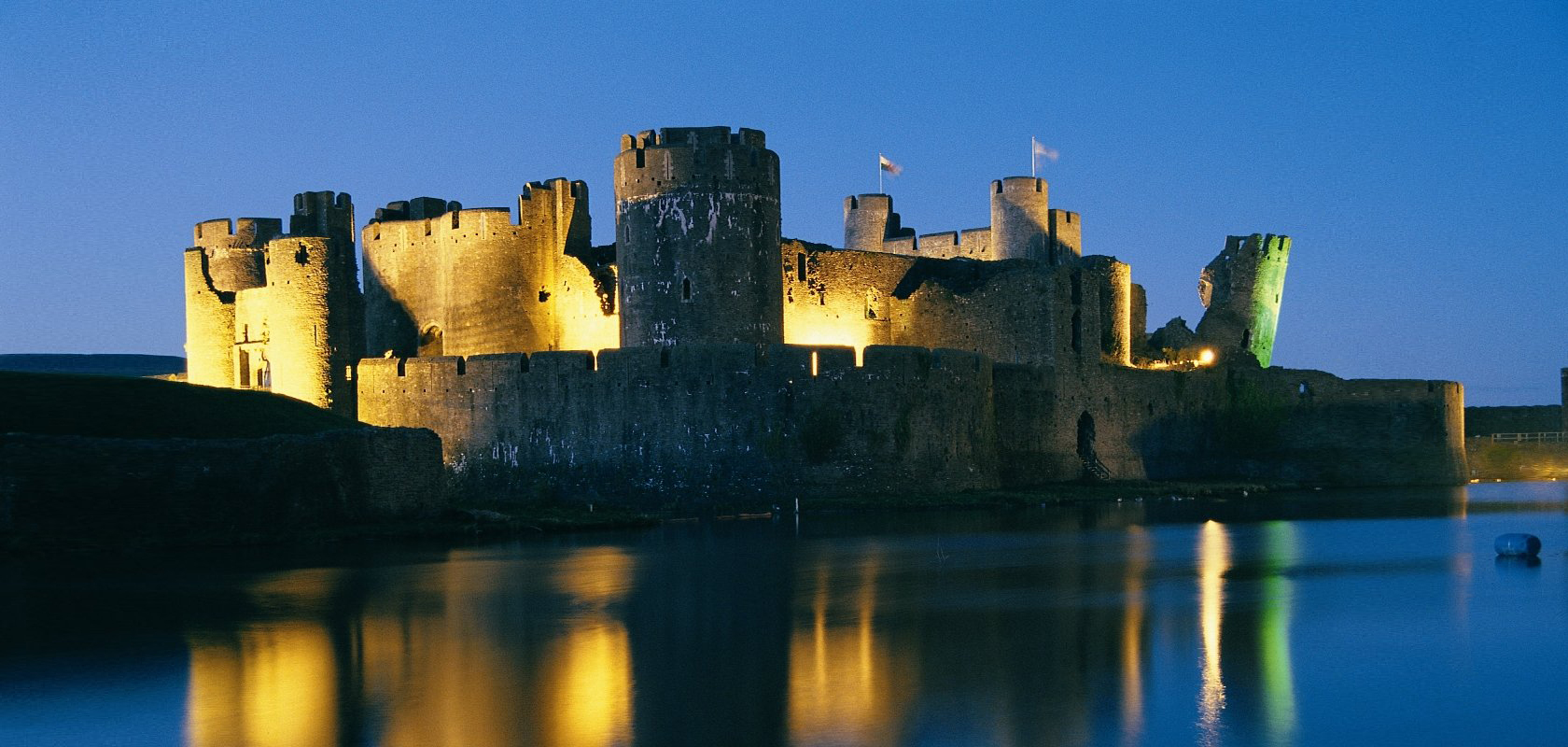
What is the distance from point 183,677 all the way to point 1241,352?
1652 inches

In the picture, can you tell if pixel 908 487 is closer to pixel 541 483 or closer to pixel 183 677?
pixel 541 483

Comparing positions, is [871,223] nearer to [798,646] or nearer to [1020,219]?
[1020,219]

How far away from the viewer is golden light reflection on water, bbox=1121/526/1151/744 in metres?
Result: 11.0

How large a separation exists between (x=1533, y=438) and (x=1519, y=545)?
36.0m

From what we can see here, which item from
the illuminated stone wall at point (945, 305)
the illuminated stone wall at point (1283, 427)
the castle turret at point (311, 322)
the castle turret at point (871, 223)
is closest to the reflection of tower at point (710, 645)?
the illuminated stone wall at point (945, 305)

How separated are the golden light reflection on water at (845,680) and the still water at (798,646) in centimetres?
4

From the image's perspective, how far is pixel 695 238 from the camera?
3575cm

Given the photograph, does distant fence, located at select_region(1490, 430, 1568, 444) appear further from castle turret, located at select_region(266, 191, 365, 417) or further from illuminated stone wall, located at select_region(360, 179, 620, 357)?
castle turret, located at select_region(266, 191, 365, 417)

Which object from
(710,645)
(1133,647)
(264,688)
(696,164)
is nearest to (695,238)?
(696,164)

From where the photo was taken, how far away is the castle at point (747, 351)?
33188mm

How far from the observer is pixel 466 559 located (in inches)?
894

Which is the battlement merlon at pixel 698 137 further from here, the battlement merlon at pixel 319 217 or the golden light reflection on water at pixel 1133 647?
the golden light reflection on water at pixel 1133 647

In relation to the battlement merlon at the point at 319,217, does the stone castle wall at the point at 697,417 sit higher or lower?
lower

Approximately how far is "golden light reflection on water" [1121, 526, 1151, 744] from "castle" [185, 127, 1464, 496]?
12.0 meters
